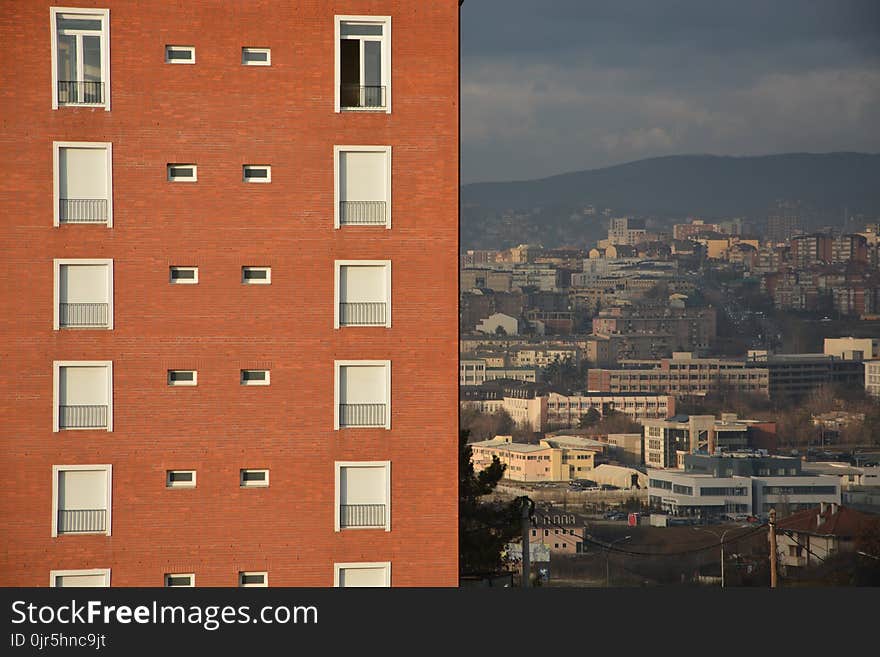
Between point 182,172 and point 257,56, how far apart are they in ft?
7.52

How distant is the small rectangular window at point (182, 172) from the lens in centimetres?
1894

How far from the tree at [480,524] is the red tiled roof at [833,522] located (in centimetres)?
5506

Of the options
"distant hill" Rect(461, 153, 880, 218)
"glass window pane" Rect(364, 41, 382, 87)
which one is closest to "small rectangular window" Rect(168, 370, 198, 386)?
"glass window pane" Rect(364, 41, 382, 87)

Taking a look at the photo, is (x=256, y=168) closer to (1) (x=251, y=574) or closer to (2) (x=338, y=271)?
(2) (x=338, y=271)

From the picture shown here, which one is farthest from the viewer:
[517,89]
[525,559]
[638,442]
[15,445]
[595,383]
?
[517,89]

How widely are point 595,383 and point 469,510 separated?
9495cm

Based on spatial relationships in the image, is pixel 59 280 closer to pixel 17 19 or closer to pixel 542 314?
pixel 17 19

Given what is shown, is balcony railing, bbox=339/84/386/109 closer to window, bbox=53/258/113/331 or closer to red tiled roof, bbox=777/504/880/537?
window, bbox=53/258/113/331

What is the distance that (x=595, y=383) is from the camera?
124875 millimetres

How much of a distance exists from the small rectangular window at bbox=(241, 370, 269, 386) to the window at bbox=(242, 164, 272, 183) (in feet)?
10.4

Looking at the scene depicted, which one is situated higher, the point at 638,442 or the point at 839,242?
the point at 839,242

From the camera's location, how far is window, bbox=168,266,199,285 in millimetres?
18906

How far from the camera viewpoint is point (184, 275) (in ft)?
62.2

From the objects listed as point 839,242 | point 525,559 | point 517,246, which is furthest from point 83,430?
point 839,242
